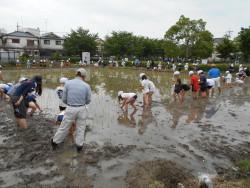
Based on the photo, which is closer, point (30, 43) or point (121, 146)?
point (121, 146)

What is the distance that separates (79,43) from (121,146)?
1673 inches

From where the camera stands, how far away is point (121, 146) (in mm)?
6918

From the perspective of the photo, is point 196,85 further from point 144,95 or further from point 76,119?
point 76,119

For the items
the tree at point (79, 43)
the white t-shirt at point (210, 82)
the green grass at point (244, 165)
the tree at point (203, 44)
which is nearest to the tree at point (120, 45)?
the tree at point (79, 43)

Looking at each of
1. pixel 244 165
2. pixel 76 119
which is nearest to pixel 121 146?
pixel 76 119

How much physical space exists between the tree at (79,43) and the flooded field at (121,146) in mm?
37126

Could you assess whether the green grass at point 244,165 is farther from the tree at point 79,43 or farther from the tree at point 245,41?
the tree at point 79,43

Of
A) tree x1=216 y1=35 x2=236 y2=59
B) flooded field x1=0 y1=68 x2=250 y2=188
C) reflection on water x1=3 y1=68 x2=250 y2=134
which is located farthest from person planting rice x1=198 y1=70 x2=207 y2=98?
tree x1=216 y1=35 x2=236 y2=59

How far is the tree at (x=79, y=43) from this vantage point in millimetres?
47781

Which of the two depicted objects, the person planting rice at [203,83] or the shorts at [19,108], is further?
the person planting rice at [203,83]

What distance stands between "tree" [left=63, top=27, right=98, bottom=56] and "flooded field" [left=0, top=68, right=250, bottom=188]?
37.1 metres

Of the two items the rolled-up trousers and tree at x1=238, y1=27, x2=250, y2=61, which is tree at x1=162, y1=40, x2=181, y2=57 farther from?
the rolled-up trousers

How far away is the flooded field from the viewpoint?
17.4 feet

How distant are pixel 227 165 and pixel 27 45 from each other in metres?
54.1
